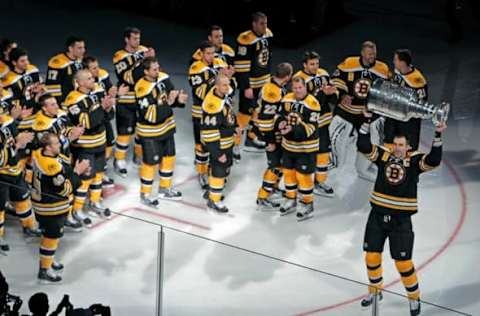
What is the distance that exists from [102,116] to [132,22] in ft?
20.4

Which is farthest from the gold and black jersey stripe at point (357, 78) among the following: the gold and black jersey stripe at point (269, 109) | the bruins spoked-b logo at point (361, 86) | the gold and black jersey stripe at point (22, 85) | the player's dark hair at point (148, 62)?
the gold and black jersey stripe at point (22, 85)

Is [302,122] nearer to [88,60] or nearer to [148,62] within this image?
[148,62]

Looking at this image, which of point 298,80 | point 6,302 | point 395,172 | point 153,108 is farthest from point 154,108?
point 6,302

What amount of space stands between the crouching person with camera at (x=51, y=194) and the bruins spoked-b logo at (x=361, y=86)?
268 cm

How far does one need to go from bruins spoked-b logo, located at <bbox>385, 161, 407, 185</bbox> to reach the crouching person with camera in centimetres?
227

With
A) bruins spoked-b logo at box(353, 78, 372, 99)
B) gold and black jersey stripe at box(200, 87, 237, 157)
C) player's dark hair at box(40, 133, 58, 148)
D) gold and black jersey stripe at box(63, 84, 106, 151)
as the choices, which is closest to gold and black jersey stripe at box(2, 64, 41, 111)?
gold and black jersey stripe at box(63, 84, 106, 151)

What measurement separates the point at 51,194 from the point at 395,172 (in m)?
2.58

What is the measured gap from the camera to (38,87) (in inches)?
412

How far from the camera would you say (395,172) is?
8484mm

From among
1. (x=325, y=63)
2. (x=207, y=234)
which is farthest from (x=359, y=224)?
(x=325, y=63)

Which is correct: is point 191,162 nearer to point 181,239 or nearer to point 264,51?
point 264,51

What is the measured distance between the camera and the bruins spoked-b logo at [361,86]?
10672 millimetres

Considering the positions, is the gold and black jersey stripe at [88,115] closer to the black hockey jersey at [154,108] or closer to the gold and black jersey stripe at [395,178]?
the black hockey jersey at [154,108]

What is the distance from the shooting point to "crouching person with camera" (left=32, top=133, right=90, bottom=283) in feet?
26.2
